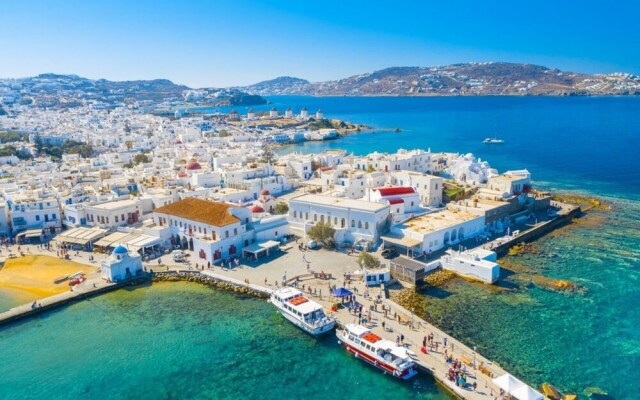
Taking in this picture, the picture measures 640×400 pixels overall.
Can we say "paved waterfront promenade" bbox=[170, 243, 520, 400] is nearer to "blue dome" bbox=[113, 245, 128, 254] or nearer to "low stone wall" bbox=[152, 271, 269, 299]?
"low stone wall" bbox=[152, 271, 269, 299]

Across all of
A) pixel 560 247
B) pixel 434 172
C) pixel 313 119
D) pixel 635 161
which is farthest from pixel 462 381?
pixel 313 119

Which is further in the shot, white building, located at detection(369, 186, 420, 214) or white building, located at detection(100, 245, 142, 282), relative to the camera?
white building, located at detection(369, 186, 420, 214)

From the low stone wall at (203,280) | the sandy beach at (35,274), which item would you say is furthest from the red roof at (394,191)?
the sandy beach at (35,274)

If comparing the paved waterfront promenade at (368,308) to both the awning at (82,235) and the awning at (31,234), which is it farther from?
the awning at (31,234)

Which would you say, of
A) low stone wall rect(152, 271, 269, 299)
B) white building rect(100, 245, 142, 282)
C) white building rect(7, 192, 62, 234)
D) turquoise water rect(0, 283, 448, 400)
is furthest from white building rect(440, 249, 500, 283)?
white building rect(7, 192, 62, 234)

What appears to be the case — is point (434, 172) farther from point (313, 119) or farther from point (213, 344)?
point (313, 119)
